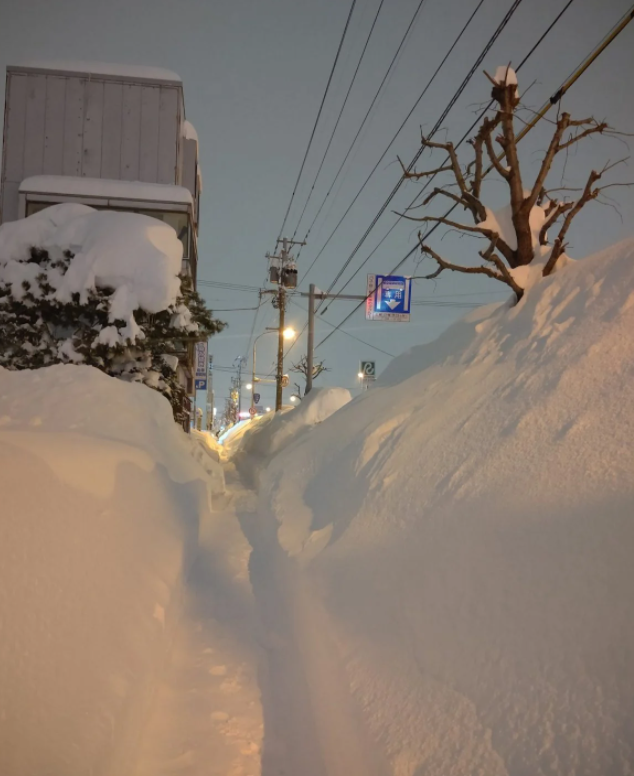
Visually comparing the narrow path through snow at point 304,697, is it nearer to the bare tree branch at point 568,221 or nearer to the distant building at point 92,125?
the bare tree branch at point 568,221

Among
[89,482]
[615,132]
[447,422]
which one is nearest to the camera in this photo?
[89,482]

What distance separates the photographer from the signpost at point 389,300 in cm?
1703

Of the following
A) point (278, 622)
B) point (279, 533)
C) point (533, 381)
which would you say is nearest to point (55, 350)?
point (279, 533)

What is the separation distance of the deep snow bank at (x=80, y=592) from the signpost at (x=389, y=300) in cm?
1123

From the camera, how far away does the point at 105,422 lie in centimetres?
806

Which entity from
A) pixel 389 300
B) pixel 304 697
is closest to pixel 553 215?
pixel 304 697

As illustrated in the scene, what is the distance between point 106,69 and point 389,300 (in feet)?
46.1

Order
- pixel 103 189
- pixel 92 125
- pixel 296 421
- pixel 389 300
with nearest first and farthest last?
pixel 389 300 → pixel 103 189 → pixel 296 421 → pixel 92 125

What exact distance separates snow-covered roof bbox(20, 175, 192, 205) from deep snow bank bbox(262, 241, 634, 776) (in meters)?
14.0

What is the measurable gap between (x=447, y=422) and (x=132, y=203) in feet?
49.2

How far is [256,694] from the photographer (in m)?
3.94

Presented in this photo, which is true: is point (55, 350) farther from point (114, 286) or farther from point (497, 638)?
point (497, 638)

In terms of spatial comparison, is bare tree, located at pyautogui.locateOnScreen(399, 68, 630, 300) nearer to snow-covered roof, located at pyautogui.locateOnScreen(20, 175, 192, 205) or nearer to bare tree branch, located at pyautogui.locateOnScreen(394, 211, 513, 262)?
bare tree branch, located at pyautogui.locateOnScreen(394, 211, 513, 262)

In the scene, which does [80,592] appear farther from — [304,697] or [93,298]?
[93,298]
